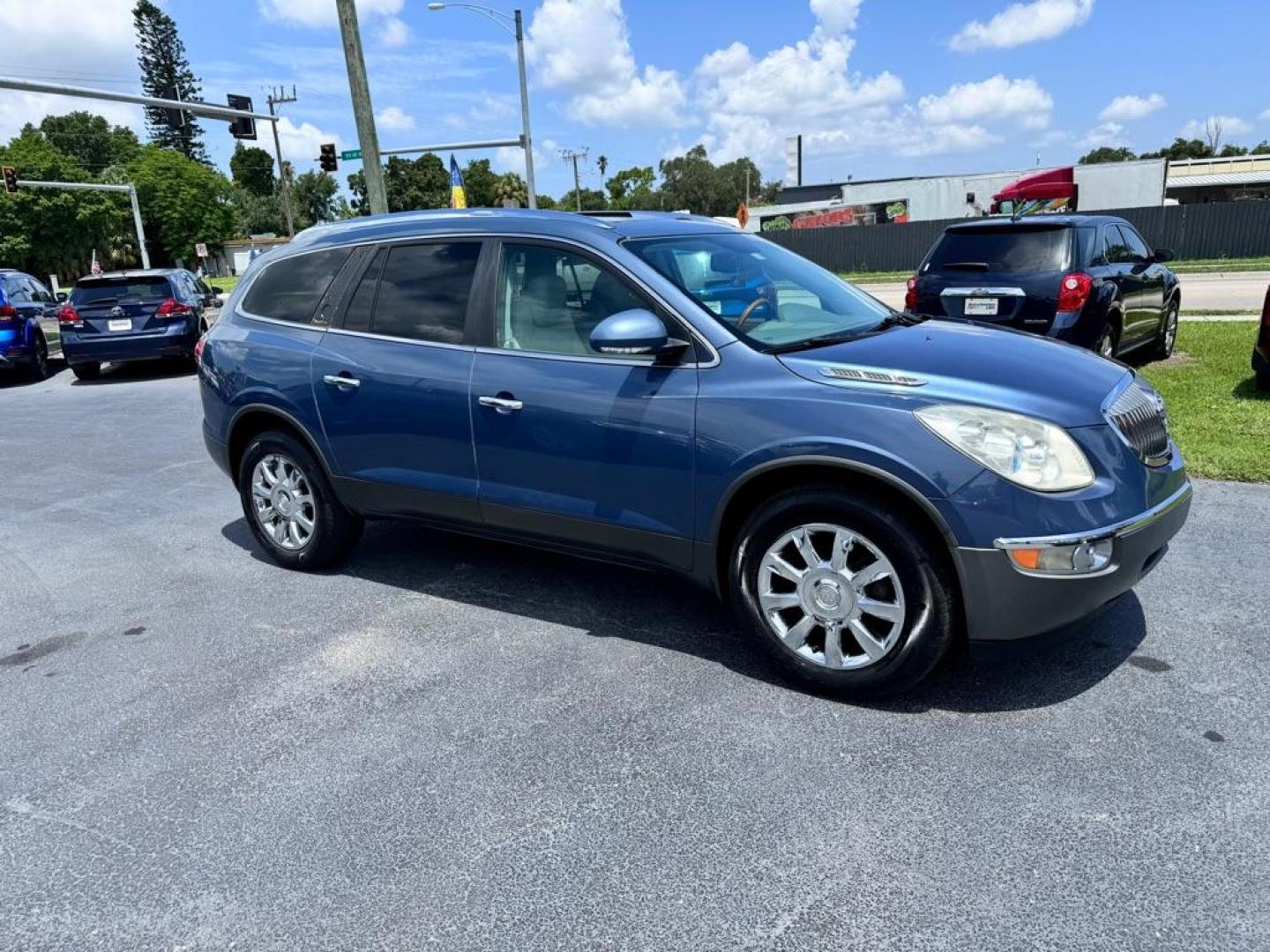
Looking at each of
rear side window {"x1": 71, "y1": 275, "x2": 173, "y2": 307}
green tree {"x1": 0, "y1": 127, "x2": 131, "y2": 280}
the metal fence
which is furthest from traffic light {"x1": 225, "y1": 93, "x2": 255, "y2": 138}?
green tree {"x1": 0, "y1": 127, "x2": 131, "y2": 280}

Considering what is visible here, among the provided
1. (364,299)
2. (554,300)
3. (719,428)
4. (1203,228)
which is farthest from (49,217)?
(719,428)

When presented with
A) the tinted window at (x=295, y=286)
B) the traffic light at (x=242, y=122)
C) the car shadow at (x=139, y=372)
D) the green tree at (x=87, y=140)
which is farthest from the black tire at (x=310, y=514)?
the green tree at (x=87, y=140)

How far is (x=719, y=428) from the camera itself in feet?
11.4

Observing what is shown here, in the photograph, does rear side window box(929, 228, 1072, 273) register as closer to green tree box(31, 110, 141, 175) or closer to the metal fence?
the metal fence

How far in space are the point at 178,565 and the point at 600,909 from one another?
394 cm

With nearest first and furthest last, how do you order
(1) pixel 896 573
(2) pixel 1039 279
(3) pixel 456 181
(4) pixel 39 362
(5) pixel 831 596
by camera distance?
1. (1) pixel 896 573
2. (5) pixel 831 596
3. (2) pixel 1039 279
4. (4) pixel 39 362
5. (3) pixel 456 181

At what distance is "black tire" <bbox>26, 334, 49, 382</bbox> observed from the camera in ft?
47.8

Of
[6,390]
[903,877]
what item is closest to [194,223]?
[6,390]

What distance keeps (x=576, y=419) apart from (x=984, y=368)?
1588 mm

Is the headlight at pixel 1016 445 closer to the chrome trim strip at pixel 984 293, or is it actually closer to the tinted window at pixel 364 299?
the tinted window at pixel 364 299

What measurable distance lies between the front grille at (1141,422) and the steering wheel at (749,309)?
4.53 feet

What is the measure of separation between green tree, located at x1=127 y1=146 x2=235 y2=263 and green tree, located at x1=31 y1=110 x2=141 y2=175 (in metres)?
29.4

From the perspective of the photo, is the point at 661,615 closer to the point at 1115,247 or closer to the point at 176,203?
the point at 1115,247

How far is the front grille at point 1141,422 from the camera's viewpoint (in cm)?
332
